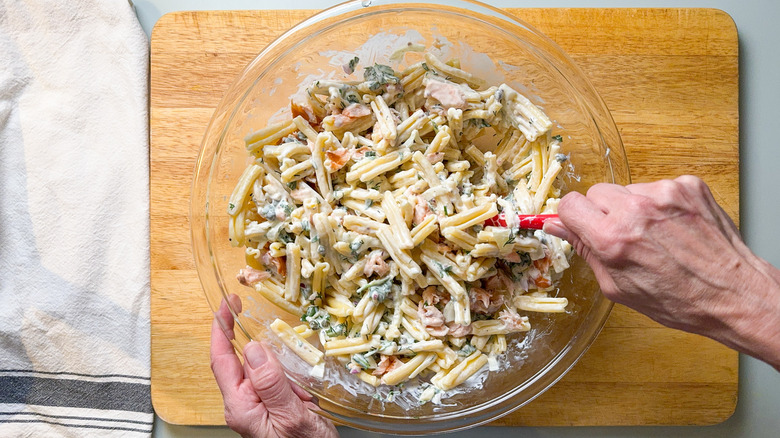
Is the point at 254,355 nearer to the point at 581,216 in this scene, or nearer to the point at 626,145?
the point at 581,216

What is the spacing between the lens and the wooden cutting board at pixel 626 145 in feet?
5.22

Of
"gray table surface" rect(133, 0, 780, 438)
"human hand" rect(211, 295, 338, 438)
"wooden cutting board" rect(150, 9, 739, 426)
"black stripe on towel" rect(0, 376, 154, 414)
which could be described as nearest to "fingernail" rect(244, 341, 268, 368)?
"human hand" rect(211, 295, 338, 438)

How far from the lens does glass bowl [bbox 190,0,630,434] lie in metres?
1.44

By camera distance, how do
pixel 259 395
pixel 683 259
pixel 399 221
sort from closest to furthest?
pixel 683 259 < pixel 399 221 < pixel 259 395

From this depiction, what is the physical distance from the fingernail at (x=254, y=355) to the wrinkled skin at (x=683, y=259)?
778mm

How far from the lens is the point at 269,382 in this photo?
53.9 inches

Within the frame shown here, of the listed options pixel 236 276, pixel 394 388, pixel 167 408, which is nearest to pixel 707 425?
pixel 394 388

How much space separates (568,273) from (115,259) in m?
1.25

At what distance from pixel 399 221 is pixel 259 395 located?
551mm

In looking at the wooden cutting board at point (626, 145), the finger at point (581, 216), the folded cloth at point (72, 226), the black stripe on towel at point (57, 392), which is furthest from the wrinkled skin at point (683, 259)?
the black stripe on towel at point (57, 392)

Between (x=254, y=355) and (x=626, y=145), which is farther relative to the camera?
(x=626, y=145)

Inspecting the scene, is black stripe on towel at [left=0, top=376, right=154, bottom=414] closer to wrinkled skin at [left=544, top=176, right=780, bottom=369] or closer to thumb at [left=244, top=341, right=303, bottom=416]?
thumb at [left=244, top=341, right=303, bottom=416]

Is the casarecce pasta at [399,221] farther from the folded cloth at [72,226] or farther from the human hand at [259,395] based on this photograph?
the folded cloth at [72,226]

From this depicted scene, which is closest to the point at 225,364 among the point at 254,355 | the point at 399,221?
the point at 254,355
